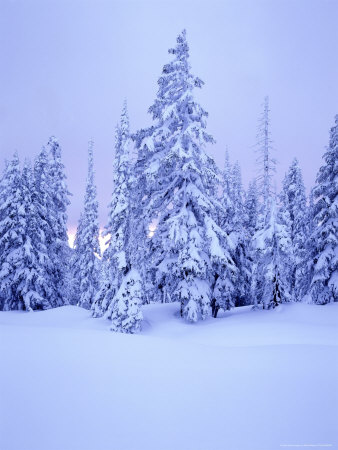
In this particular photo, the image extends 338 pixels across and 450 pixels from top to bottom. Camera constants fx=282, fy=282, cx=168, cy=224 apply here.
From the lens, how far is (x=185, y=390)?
16.3ft

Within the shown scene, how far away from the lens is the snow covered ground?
366cm

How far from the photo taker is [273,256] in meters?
18.2

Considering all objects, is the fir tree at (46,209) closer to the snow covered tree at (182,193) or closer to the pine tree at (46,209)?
the pine tree at (46,209)

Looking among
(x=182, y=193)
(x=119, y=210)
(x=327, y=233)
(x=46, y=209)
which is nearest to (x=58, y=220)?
(x=46, y=209)

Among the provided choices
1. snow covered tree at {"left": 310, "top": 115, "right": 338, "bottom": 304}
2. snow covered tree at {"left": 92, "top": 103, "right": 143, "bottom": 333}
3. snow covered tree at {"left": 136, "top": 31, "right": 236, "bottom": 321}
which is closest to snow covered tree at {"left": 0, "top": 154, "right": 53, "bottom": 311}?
snow covered tree at {"left": 92, "top": 103, "right": 143, "bottom": 333}

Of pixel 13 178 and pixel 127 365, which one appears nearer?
pixel 127 365

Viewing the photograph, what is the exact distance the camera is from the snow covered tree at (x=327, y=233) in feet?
62.0

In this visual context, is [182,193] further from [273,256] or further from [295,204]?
[295,204]

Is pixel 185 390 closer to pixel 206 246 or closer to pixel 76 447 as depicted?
pixel 76 447

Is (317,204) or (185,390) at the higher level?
(317,204)

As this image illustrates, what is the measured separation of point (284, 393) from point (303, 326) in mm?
9876

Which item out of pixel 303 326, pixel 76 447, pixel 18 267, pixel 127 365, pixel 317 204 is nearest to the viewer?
pixel 76 447

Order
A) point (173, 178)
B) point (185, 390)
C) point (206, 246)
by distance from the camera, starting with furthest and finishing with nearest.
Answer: point (173, 178) → point (206, 246) → point (185, 390)

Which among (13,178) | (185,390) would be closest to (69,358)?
(185,390)
